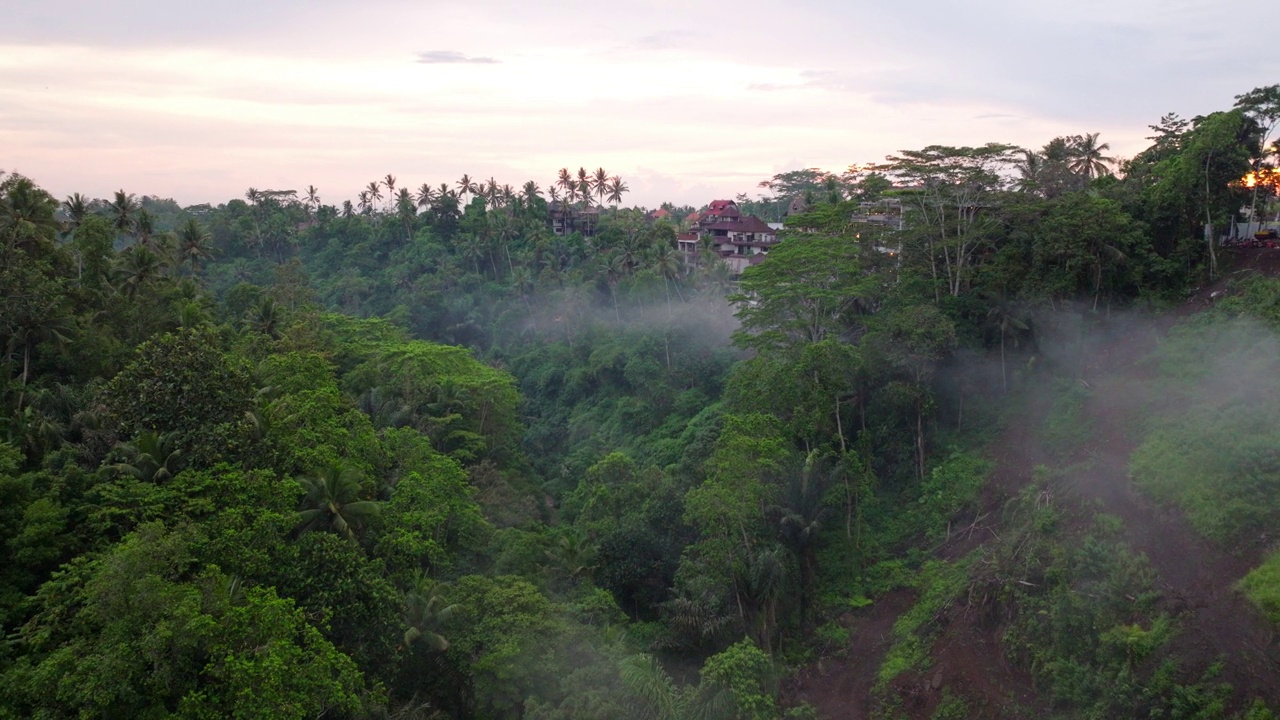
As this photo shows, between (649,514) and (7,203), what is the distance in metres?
25.3

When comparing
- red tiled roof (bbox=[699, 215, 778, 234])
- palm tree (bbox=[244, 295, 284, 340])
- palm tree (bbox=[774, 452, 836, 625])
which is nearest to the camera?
palm tree (bbox=[774, 452, 836, 625])

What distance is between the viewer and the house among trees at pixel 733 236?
60.5 metres

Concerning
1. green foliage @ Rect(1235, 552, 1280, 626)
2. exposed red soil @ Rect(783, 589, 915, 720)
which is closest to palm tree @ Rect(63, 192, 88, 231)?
exposed red soil @ Rect(783, 589, 915, 720)

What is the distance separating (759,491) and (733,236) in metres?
41.8

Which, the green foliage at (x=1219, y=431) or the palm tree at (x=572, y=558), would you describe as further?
the palm tree at (x=572, y=558)

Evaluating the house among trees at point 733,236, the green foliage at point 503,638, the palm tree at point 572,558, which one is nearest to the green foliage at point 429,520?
the green foliage at point 503,638

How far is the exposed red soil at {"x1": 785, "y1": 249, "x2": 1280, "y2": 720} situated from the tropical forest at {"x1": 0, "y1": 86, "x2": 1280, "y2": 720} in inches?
3.3

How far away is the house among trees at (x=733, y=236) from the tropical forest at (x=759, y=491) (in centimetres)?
2161

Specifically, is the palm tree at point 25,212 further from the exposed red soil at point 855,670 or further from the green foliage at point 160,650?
the exposed red soil at point 855,670

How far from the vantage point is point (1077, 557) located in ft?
59.8

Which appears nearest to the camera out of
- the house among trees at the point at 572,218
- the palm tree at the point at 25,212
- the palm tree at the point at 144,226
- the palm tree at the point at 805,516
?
the palm tree at the point at 805,516

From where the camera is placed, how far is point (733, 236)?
61.9 meters

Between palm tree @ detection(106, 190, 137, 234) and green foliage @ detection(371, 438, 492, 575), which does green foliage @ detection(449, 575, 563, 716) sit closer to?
green foliage @ detection(371, 438, 492, 575)

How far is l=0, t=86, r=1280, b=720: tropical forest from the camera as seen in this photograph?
1437 cm
